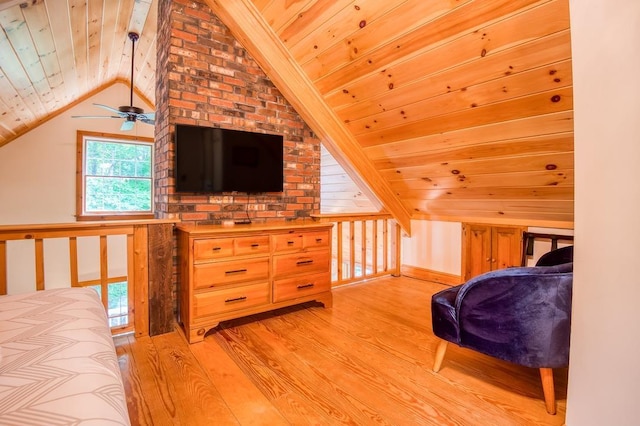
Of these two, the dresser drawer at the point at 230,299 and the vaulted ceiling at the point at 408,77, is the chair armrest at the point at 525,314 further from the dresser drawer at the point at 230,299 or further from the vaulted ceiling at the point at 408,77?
the dresser drawer at the point at 230,299

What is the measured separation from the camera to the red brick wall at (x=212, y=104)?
8.48 feet

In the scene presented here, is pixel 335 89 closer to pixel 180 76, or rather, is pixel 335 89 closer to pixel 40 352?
pixel 180 76

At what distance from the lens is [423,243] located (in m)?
4.02

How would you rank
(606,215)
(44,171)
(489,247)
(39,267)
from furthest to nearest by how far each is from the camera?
1. (44,171)
2. (489,247)
3. (39,267)
4. (606,215)

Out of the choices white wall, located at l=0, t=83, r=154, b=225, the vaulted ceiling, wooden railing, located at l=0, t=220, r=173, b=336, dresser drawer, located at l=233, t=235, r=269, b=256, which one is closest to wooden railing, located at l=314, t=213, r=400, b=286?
the vaulted ceiling


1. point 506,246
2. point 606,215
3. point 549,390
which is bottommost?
point 549,390

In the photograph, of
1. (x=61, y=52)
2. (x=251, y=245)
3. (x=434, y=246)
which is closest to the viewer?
(x=251, y=245)

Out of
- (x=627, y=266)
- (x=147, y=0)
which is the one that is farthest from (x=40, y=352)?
(x=147, y=0)

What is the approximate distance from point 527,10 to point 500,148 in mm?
1029

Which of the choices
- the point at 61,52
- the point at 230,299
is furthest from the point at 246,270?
the point at 61,52

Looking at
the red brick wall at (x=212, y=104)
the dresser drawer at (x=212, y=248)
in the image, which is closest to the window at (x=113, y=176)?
the red brick wall at (x=212, y=104)

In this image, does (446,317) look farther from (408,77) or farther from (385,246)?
(385,246)

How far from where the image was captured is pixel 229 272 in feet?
7.80

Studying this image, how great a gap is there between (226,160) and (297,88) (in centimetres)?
98
